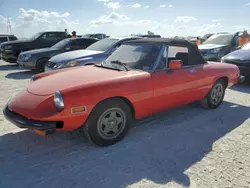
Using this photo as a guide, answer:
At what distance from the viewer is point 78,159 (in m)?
3.07

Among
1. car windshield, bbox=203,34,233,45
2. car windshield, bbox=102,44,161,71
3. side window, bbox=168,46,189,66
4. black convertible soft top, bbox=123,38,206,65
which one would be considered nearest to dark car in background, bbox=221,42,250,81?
car windshield, bbox=203,34,233,45

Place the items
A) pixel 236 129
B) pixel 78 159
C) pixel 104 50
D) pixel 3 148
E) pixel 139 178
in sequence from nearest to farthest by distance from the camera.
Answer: pixel 139 178 → pixel 78 159 → pixel 3 148 → pixel 236 129 → pixel 104 50

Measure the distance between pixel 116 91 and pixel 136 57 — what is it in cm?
112

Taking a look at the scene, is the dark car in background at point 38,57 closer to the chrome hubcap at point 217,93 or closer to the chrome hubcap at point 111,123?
the chrome hubcap at point 217,93

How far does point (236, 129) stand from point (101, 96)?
2592mm

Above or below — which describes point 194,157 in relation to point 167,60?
below

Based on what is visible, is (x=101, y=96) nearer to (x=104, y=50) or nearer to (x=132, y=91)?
(x=132, y=91)

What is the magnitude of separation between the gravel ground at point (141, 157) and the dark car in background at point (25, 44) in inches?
333

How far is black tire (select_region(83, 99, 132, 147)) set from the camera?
3.19 m

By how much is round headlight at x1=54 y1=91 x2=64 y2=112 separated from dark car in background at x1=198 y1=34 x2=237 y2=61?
8012 mm

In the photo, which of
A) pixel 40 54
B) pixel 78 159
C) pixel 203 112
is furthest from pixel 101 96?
pixel 40 54

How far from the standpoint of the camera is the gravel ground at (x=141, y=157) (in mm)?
2641

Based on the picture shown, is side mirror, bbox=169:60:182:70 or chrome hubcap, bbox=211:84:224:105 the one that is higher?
side mirror, bbox=169:60:182:70

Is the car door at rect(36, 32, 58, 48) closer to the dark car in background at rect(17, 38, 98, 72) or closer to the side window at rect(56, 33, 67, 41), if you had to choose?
the side window at rect(56, 33, 67, 41)
